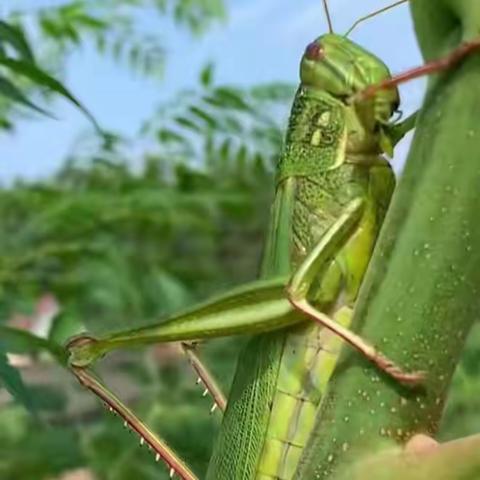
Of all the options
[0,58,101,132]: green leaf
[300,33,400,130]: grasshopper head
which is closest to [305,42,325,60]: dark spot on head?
[300,33,400,130]: grasshopper head

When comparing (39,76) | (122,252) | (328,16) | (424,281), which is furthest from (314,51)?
(122,252)

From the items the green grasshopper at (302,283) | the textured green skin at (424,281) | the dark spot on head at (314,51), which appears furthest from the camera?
the dark spot on head at (314,51)

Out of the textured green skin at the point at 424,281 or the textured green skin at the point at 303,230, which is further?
the textured green skin at the point at 303,230

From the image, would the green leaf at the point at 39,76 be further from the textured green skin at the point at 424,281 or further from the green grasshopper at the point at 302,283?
the textured green skin at the point at 424,281

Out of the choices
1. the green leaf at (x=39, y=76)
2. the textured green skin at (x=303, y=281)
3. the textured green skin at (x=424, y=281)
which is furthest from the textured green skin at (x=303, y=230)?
the textured green skin at (x=424, y=281)

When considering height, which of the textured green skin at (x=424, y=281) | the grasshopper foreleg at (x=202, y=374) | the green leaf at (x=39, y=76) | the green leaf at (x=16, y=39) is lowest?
the textured green skin at (x=424, y=281)

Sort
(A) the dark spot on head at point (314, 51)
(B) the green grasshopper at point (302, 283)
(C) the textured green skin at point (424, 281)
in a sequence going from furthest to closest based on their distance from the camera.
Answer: (A) the dark spot on head at point (314, 51) < (B) the green grasshopper at point (302, 283) < (C) the textured green skin at point (424, 281)

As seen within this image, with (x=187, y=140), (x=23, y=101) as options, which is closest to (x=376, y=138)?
(x=23, y=101)

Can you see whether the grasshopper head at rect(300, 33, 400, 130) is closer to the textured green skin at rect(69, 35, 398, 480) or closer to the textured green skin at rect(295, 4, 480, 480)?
the textured green skin at rect(69, 35, 398, 480)
